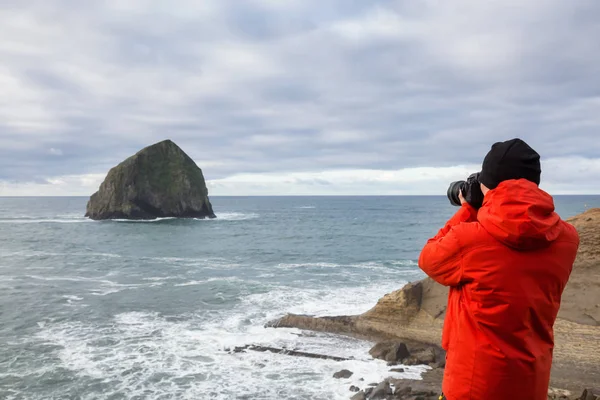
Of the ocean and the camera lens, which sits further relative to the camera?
the ocean

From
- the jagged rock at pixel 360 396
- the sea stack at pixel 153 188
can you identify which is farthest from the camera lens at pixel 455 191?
the sea stack at pixel 153 188

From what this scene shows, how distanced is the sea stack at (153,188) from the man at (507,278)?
83.9 meters

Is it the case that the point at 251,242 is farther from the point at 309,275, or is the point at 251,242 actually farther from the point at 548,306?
the point at 548,306

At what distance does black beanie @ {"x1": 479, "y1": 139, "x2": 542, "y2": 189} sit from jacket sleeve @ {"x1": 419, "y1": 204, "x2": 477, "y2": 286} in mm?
357

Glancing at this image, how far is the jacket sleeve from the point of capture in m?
2.62

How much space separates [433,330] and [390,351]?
157 cm

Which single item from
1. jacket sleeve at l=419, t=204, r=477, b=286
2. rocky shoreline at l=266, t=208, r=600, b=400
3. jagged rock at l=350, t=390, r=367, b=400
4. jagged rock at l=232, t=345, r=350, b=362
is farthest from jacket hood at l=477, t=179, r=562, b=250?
jagged rock at l=232, t=345, r=350, b=362

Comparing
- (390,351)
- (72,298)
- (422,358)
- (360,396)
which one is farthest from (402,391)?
(72,298)

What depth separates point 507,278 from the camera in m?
2.46

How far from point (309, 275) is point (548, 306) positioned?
2620 centimetres

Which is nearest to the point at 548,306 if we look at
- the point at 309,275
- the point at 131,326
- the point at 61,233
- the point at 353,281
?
the point at 131,326

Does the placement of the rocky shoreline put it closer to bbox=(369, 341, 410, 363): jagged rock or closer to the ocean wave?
bbox=(369, 341, 410, 363): jagged rock

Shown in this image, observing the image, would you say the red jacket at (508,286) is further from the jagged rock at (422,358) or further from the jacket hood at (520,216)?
the jagged rock at (422,358)

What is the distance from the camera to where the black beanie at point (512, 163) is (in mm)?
2617
